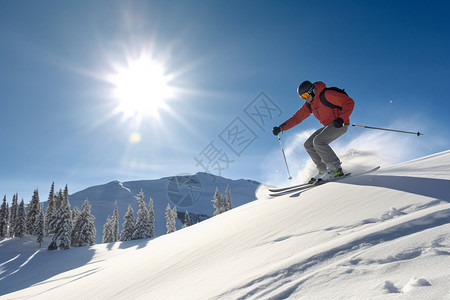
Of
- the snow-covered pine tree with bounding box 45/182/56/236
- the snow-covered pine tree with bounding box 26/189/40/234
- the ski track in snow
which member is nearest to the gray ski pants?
the ski track in snow

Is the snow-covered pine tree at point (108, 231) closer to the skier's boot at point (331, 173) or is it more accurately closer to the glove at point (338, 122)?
the skier's boot at point (331, 173)

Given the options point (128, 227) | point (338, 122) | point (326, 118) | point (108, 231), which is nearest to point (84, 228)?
point (128, 227)

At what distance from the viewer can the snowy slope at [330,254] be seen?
1178 millimetres

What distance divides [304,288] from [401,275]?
0.49 m

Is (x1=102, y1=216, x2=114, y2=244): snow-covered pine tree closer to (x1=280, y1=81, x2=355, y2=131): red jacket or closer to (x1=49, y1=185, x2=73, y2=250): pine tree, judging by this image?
(x1=49, y1=185, x2=73, y2=250): pine tree

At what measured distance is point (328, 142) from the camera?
4.98 metres

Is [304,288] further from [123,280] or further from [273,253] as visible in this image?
[123,280]

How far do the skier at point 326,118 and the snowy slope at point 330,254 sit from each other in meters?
1.16

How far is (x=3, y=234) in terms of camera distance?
53.0 m

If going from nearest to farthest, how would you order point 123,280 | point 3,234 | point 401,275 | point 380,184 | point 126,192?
1. point 401,275
2. point 123,280
3. point 380,184
4. point 3,234
5. point 126,192

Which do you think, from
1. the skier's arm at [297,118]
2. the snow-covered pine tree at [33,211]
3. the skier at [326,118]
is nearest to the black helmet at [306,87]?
→ the skier at [326,118]

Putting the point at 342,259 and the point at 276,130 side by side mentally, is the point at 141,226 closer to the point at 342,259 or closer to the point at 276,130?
the point at 276,130

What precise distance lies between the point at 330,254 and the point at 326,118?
4.12 meters

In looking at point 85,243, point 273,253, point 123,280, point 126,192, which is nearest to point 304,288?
point 273,253
